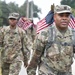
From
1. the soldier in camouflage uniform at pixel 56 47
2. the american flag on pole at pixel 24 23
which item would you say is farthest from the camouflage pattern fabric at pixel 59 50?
the american flag on pole at pixel 24 23

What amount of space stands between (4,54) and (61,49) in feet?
12.7

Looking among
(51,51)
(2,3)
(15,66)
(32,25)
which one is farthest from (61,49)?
(2,3)

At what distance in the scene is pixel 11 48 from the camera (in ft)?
32.2

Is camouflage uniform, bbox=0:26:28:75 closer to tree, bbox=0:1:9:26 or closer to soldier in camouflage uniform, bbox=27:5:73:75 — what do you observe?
soldier in camouflage uniform, bbox=27:5:73:75

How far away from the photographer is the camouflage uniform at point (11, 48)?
9.72 meters

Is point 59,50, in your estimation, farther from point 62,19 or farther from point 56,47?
point 62,19

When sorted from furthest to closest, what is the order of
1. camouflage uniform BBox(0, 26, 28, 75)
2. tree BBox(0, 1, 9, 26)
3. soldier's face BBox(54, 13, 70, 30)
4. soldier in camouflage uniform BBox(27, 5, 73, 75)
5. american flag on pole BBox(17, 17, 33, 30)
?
tree BBox(0, 1, 9, 26), american flag on pole BBox(17, 17, 33, 30), camouflage uniform BBox(0, 26, 28, 75), soldier in camouflage uniform BBox(27, 5, 73, 75), soldier's face BBox(54, 13, 70, 30)

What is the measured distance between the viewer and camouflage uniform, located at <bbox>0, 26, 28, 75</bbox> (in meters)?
9.72

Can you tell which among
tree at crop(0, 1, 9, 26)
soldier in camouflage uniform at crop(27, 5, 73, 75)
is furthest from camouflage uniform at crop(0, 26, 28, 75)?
tree at crop(0, 1, 9, 26)

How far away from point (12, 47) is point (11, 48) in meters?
0.04

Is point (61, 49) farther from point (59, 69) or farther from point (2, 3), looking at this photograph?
point (2, 3)

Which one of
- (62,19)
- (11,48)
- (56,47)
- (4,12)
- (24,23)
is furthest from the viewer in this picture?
(4,12)

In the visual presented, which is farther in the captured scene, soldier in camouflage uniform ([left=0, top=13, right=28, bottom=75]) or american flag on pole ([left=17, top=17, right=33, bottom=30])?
american flag on pole ([left=17, top=17, right=33, bottom=30])

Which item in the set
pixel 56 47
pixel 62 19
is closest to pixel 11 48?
pixel 56 47
